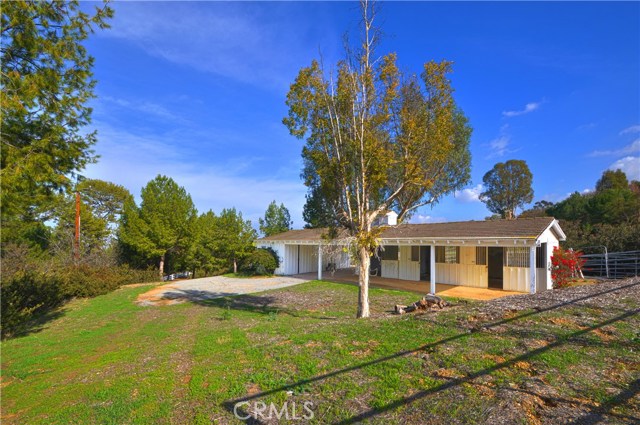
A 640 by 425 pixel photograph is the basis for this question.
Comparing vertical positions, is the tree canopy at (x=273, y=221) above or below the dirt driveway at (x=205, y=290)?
above

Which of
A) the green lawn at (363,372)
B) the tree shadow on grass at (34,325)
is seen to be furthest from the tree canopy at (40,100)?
the tree shadow on grass at (34,325)

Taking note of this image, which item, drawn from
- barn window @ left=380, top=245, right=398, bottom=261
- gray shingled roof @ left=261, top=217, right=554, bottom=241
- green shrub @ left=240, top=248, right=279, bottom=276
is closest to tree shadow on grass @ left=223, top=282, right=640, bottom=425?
gray shingled roof @ left=261, top=217, right=554, bottom=241

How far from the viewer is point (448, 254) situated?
16.2m

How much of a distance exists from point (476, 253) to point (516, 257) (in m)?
1.77

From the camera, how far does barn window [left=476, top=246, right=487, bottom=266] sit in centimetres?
1488

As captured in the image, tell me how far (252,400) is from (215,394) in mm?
594

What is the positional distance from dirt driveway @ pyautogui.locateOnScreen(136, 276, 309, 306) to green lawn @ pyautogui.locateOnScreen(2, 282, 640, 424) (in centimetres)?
658

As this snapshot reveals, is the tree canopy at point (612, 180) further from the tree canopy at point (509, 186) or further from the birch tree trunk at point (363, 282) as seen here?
the birch tree trunk at point (363, 282)

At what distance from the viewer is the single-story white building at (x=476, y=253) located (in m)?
12.5

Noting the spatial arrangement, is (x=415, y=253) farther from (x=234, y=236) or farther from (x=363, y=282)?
(x=234, y=236)

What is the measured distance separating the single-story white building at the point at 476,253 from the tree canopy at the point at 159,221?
9.46 meters

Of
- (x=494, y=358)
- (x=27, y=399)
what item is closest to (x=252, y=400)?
(x=494, y=358)

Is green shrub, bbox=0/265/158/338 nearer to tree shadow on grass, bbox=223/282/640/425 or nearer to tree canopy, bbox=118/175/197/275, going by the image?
tree canopy, bbox=118/175/197/275

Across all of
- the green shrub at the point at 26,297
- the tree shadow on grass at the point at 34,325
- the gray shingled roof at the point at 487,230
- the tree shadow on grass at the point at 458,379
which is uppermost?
the gray shingled roof at the point at 487,230
